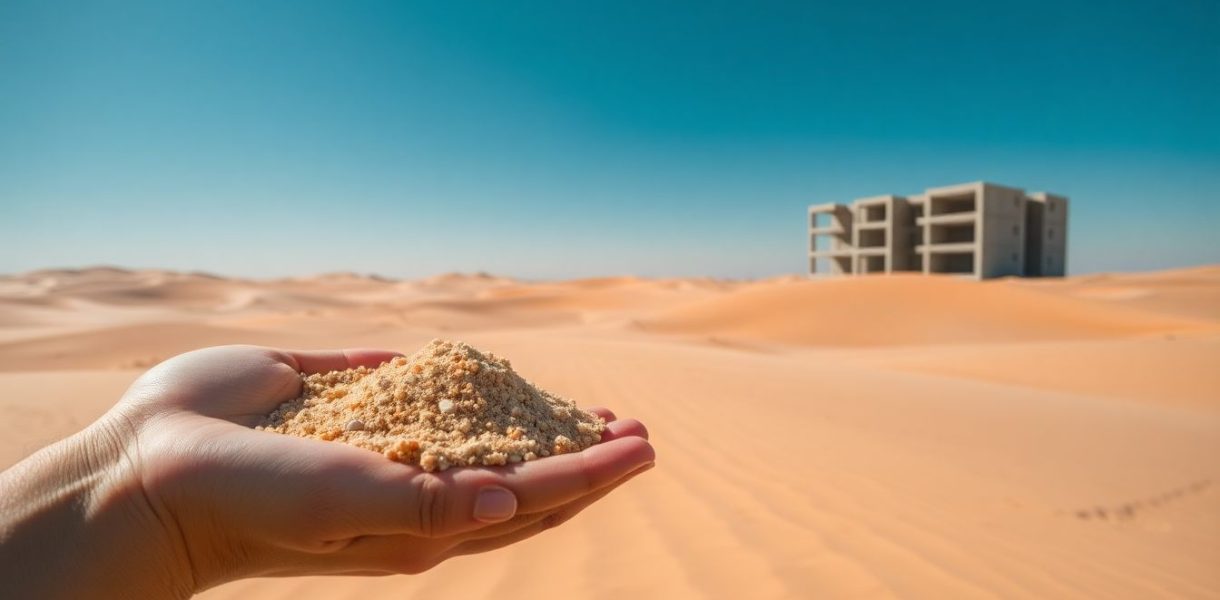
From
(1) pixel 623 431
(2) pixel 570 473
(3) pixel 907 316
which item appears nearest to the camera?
(2) pixel 570 473

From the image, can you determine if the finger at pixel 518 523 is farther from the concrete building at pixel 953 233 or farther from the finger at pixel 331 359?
the concrete building at pixel 953 233

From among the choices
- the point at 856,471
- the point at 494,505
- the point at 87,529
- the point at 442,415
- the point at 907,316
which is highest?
the point at 442,415

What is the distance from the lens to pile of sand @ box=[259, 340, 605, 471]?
175 cm

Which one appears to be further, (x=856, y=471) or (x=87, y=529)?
(x=856, y=471)

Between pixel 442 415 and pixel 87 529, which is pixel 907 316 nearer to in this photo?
pixel 442 415

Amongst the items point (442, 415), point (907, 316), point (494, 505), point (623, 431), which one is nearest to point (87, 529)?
point (442, 415)

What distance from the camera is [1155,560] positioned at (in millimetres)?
2764

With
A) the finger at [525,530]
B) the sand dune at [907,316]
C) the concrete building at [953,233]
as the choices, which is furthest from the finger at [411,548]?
the concrete building at [953,233]

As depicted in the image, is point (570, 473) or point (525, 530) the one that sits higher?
point (570, 473)

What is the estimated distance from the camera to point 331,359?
2.73 m

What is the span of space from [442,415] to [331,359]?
1.07 m

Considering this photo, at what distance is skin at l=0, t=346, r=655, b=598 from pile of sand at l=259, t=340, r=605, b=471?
0.11 meters

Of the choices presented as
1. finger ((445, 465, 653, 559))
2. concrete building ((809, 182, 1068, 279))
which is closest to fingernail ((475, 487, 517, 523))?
finger ((445, 465, 653, 559))

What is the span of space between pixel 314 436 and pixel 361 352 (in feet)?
3.35
